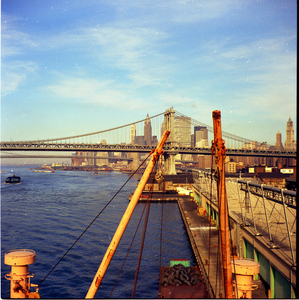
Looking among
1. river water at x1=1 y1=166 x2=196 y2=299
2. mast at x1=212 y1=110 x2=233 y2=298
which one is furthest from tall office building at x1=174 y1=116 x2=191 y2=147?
mast at x1=212 y1=110 x2=233 y2=298

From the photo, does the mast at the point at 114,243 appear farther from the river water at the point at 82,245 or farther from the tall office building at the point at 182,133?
the tall office building at the point at 182,133

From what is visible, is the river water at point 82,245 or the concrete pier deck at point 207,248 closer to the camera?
the concrete pier deck at point 207,248

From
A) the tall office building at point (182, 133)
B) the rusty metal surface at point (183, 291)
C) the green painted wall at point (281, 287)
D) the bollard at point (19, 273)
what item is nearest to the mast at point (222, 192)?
the bollard at point (19, 273)

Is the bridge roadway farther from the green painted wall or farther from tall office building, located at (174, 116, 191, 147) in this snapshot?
the green painted wall

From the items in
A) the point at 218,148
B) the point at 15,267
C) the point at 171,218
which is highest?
the point at 218,148

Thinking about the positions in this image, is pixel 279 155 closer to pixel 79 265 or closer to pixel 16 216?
pixel 16 216

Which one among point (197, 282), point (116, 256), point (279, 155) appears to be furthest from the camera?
point (279, 155)

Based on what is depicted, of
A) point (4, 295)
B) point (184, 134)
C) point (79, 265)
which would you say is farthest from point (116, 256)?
point (184, 134)

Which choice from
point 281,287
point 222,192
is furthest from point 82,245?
point 222,192
